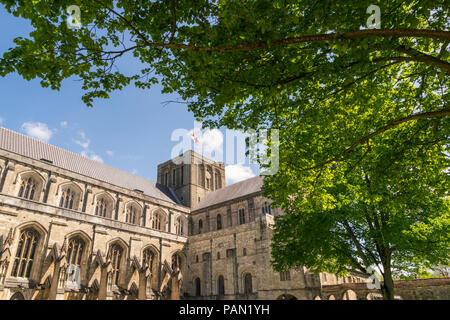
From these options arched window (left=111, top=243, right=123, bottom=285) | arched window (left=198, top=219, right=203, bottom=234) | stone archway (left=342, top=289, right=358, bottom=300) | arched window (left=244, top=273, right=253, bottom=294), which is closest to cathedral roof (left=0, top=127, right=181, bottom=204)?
arched window (left=198, top=219, right=203, bottom=234)

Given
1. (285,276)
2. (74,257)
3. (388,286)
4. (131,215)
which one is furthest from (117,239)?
(388,286)

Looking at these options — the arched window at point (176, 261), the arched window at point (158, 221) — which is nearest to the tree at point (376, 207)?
the arched window at point (176, 261)

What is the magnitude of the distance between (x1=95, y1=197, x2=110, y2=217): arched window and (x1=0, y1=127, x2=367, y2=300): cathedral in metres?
0.10

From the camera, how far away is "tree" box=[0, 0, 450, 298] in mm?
4848

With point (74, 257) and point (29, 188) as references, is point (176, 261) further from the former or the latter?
point (29, 188)

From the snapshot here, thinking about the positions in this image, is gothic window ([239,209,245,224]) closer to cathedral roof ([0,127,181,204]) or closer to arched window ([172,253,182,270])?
arched window ([172,253,182,270])

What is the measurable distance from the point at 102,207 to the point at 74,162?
234 inches

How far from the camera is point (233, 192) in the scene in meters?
37.2

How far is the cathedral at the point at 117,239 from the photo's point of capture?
21.5 metres

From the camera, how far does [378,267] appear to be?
12.8 meters

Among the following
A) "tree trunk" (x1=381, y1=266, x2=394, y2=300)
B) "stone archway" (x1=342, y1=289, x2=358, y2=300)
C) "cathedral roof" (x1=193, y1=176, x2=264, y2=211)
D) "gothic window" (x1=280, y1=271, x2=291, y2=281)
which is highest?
"cathedral roof" (x1=193, y1=176, x2=264, y2=211)

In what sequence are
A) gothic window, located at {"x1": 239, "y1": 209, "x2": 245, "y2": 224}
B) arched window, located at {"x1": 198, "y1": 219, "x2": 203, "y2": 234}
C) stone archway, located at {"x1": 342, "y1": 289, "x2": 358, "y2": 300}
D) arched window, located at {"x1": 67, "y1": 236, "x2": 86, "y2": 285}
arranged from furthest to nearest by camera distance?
arched window, located at {"x1": 198, "y1": 219, "x2": 203, "y2": 234} → gothic window, located at {"x1": 239, "y1": 209, "x2": 245, "y2": 224} → arched window, located at {"x1": 67, "y1": 236, "x2": 86, "y2": 285} → stone archway, located at {"x1": 342, "y1": 289, "x2": 358, "y2": 300}

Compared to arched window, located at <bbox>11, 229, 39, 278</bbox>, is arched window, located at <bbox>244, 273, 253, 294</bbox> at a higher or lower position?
lower
